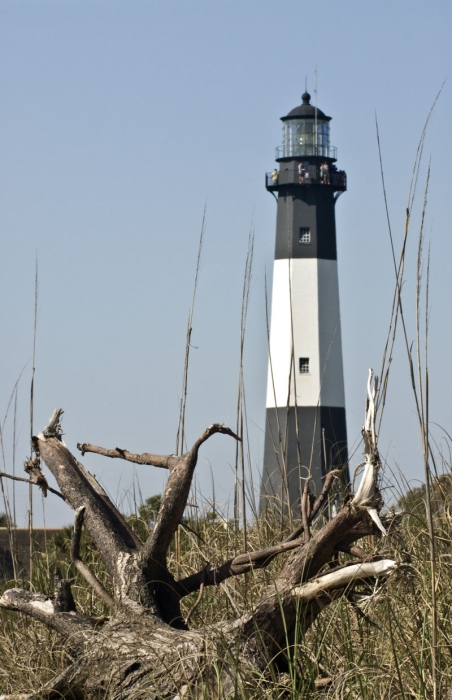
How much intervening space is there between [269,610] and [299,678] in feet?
0.61

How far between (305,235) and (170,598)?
1752cm

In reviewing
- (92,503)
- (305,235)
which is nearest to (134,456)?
(92,503)

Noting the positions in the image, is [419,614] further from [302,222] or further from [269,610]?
[302,222]

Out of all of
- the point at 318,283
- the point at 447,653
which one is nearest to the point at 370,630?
the point at 447,653

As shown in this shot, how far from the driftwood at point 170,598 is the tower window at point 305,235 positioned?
17.1m

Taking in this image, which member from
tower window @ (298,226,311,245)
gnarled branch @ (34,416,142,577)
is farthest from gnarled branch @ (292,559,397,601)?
tower window @ (298,226,311,245)

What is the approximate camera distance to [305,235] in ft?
64.9

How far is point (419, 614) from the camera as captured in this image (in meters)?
2.52

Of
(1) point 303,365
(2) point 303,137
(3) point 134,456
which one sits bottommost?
(3) point 134,456

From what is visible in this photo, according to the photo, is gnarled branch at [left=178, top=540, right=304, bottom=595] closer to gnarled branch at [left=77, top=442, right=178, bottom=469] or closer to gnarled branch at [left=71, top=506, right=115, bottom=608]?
gnarled branch at [left=71, top=506, right=115, bottom=608]

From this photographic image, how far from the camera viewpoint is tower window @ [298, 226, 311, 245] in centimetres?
1967

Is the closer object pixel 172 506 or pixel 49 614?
pixel 49 614

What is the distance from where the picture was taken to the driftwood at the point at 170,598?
2.25 meters

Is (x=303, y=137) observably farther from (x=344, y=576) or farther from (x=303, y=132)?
(x=344, y=576)
